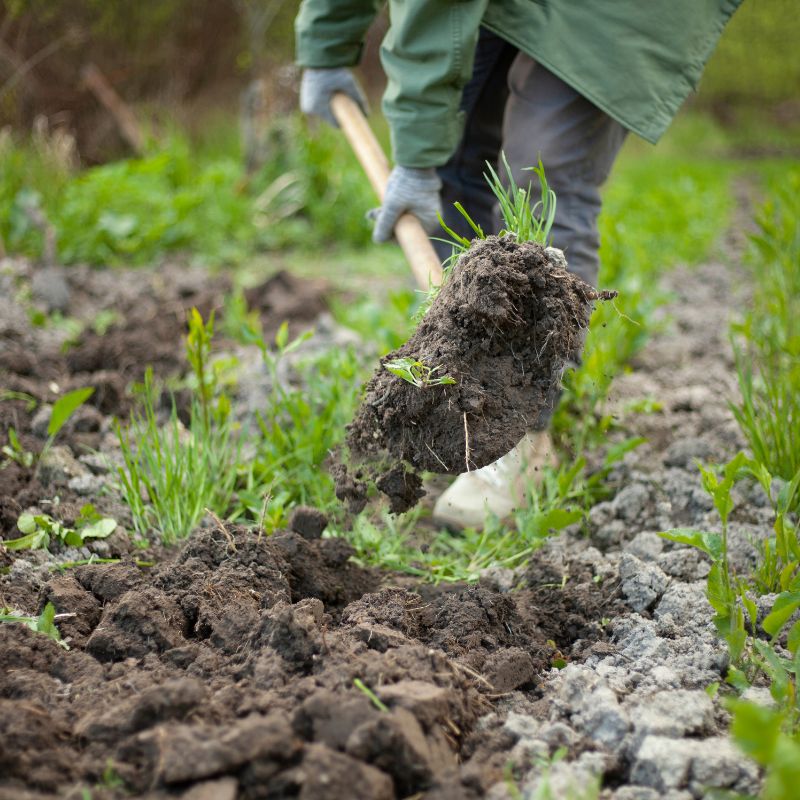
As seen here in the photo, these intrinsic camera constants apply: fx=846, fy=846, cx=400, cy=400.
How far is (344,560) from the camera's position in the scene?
2094mm

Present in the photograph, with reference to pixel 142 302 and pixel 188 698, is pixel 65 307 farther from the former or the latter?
pixel 188 698

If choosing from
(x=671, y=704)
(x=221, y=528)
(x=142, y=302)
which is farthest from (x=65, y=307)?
(x=671, y=704)

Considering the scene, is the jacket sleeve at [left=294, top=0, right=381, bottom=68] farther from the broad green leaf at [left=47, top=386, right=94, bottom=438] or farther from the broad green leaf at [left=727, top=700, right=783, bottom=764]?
the broad green leaf at [left=727, top=700, right=783, bottom=764]

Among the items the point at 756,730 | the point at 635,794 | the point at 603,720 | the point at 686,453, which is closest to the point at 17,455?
the point at 603,720

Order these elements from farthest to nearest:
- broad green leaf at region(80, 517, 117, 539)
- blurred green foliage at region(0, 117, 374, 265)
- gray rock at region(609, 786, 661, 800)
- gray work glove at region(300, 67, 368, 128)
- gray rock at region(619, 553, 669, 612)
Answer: blurred green foliage at region(0, 117, 374, 265) < gray work glove at region(300, 67, 368, 128) < broad green leaf at region(80, 517, 117, 539) < gray rock at region(619, 553, 669, 612) < gray rock at region(609, 786, 661, 800)

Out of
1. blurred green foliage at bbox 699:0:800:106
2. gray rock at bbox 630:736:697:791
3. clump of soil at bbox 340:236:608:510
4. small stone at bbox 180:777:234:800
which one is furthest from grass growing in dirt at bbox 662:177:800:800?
blurred green foliage at bbox 699:0:800:106

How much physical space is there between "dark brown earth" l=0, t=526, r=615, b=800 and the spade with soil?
0.32 m

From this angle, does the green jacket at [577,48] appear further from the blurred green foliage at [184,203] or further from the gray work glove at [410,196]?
the blurred green foliage at [184,203]

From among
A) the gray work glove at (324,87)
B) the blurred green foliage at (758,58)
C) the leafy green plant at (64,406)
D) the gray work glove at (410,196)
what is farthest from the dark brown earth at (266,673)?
the blurred green foliage at (758,58)

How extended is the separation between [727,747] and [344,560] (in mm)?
985

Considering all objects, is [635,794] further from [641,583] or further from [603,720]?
[641,583]

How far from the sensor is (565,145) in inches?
92.6

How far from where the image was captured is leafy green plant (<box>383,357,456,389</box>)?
1.80 meters

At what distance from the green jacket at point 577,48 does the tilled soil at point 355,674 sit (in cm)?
113
